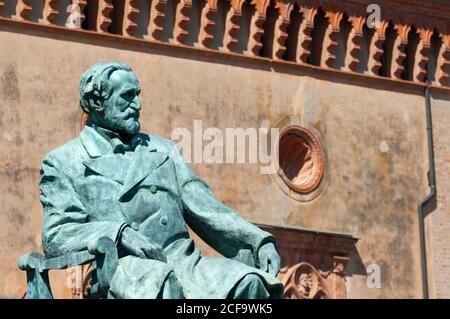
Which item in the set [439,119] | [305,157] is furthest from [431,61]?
[305,157]

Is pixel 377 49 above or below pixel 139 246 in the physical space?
above

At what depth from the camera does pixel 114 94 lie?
10617mm

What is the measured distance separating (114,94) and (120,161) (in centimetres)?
34

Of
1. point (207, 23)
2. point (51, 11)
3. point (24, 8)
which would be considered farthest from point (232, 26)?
point (24, 8)

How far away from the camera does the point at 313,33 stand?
30.9 m

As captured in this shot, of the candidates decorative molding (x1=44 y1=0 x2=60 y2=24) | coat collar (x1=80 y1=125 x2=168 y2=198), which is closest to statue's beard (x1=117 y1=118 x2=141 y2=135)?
coat collar (x1=80 y1=125 x2=168 y2=198)

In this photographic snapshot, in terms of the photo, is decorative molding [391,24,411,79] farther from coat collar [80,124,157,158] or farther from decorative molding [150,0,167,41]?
coat collar [80,124,157,158]

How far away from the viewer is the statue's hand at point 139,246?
10.1 meters

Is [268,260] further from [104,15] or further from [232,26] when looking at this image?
[232,26]

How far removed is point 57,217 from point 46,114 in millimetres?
16861

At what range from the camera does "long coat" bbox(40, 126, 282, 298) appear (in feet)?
33.6

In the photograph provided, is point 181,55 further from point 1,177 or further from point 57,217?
point 57,217

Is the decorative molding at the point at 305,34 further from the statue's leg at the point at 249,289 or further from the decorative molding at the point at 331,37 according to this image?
the statue's leg at the point at 249,289
